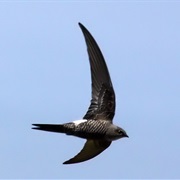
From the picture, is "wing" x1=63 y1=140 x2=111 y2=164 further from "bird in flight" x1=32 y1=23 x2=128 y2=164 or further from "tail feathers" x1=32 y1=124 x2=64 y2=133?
"tail feathers" x1=32 y1=124 x2=64 y2=133

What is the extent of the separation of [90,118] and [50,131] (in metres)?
1.19

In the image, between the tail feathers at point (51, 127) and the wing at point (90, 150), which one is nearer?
the tail feathers at point (51, 127)

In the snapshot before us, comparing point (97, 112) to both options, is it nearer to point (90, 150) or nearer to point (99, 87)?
point (99, 87)

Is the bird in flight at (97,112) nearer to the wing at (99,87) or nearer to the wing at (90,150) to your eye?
the wing at (99,87)

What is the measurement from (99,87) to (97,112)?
2.02 feet

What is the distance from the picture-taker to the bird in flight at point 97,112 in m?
14.9

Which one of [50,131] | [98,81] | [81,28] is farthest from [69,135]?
[81,28]

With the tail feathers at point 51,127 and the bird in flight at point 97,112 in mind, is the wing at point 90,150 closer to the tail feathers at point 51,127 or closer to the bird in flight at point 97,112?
the bird in flight at point 97,112

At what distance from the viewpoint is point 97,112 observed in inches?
614

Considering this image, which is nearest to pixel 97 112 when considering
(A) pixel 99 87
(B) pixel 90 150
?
(A) pixel 99 87

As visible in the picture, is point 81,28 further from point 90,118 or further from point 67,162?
point 67,162

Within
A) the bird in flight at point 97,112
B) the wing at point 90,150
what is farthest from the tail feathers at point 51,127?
the wing at point 90,150

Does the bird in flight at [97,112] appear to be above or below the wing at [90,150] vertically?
above

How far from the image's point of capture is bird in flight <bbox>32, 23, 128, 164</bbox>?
14930 mm
